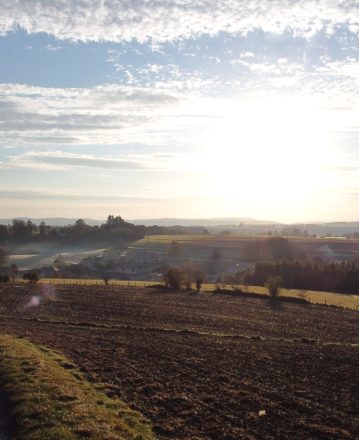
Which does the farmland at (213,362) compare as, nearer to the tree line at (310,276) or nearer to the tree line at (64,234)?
the tree line at (310,276)

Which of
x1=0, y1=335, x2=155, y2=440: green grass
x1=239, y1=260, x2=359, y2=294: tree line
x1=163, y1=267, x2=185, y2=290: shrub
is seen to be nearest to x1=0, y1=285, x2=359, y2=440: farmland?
x1=0, y1=335, x2=155, y2=440: green grass

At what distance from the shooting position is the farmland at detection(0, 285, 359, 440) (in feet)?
46.1

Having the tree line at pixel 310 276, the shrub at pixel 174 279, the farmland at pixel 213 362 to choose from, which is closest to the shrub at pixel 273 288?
the shrub at pixel 174 279

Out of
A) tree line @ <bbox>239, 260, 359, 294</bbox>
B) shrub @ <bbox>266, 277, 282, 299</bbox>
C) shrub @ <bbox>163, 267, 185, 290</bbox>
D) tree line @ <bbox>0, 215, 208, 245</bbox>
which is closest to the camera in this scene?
shrub @ <bbox>266, 277, 282, 299</bbox>

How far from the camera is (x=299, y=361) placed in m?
23.8

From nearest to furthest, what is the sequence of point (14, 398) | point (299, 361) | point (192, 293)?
point (14, 398) → point (299, 361) → point (192, 293)

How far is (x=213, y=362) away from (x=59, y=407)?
1026 centimetres

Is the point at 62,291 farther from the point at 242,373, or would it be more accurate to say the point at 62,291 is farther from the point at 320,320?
the point at 242,373

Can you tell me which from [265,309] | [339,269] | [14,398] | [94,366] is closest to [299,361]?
[94,366]

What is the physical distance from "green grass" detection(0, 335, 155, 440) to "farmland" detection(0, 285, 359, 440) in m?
0.68

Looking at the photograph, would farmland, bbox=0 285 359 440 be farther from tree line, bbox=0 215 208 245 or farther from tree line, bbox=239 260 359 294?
tree line, bbox=0 215 208 245

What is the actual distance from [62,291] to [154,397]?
50099 mm

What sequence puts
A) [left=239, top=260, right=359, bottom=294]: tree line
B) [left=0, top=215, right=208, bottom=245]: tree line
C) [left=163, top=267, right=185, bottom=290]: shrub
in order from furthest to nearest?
[left=0, top=215, right=208, bottom=245]: tree line
[left=239, top=260, right=359, bottom=294]: tree line
[left=163, top=267, right=185, bottom=290]: shrub

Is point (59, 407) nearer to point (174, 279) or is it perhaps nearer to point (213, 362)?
point (213, 362)
